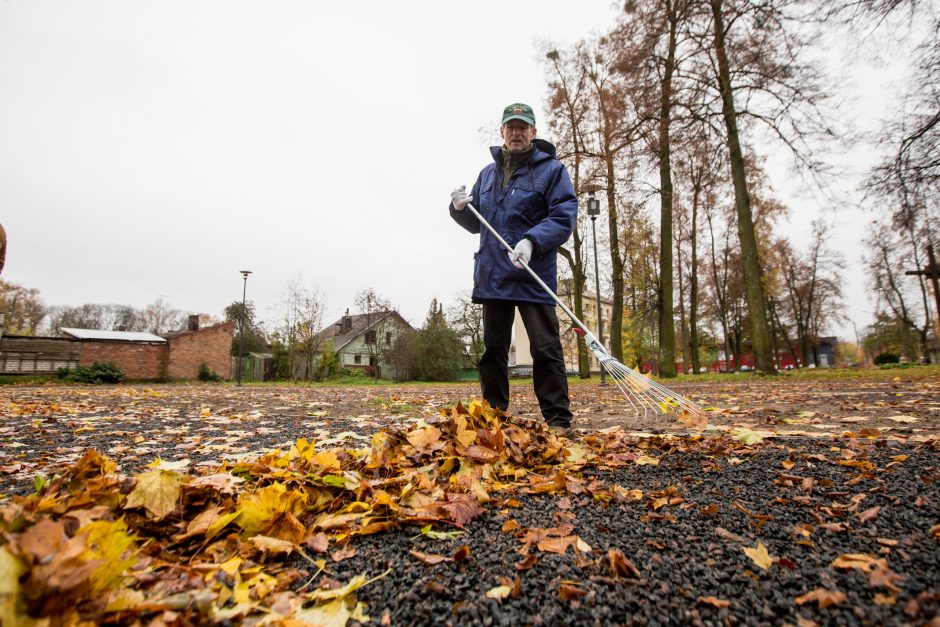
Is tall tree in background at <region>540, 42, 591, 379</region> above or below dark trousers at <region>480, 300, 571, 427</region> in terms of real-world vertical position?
above

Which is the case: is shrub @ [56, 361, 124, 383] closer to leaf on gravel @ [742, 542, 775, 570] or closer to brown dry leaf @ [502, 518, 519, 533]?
brown dry leaf @ [502, 518, 519, 533]

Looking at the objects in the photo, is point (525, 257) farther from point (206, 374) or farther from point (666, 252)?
point (206, 374)

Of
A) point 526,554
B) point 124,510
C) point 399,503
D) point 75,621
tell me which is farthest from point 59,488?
point 526,554

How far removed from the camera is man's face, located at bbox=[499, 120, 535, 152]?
348cm

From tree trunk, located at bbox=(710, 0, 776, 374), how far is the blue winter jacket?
33.3 feet

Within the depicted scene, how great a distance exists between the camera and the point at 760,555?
52.5 inches

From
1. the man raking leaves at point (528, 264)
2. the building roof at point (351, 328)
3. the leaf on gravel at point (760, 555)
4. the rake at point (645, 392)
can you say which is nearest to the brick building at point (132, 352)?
the building roof at point (351, 328)

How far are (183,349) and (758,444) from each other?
95.8 ft

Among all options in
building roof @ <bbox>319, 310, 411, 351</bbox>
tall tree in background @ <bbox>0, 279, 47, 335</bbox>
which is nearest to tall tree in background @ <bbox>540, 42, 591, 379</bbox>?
building roof @ <bbox>319, 310, 411, 351</bbox>

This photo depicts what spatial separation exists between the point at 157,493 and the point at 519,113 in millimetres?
3102

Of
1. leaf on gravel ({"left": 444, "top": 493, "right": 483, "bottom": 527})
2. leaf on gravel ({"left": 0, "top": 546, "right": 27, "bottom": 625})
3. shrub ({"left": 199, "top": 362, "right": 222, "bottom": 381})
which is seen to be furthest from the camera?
shrub ({"left": 199, "top": 362, "right": 222, "bottom": 381})

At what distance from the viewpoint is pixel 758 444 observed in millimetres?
2752

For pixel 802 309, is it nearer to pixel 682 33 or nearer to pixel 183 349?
pixel 682 33

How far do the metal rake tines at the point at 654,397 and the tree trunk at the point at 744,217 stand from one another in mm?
9967
